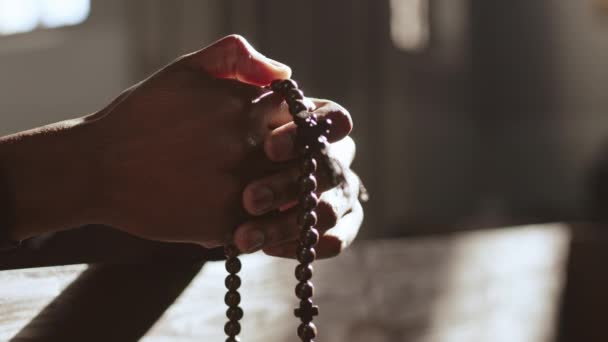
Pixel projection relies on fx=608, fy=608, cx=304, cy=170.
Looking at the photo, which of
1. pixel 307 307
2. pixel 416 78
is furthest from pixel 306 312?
pixel 416 78

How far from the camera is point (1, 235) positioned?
42cm

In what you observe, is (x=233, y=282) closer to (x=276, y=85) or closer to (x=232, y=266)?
(x=232, y=266)

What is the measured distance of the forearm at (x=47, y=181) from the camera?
42 cm

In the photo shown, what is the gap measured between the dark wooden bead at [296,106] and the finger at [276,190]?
0.14 ft

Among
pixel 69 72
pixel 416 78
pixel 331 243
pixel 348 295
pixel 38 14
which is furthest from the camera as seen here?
pixel 416 78

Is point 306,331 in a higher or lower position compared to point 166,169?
lower

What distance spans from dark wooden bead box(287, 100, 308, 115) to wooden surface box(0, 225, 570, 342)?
0.69 ft

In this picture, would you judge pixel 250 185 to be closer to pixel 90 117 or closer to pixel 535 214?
pixel 90 117

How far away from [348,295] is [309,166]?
0.36 m

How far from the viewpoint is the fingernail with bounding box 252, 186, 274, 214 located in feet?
1.41

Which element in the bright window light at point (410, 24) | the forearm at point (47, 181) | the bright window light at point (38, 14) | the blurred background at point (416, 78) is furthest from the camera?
the bright window light at point (410, 24)

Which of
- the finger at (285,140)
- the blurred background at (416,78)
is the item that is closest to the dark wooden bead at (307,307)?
the finger at (285,140)

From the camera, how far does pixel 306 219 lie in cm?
44

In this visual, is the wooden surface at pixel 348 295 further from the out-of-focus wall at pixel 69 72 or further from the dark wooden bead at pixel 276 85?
the out-of-focus wall at pixel 69 72
